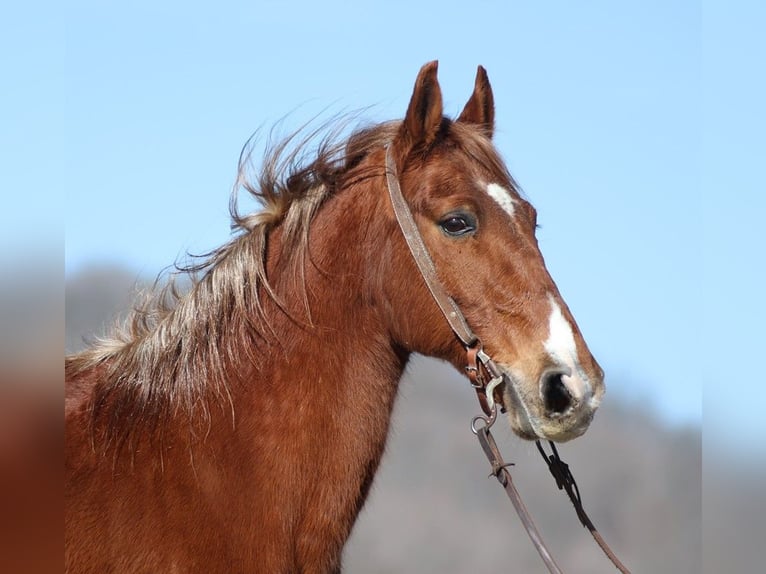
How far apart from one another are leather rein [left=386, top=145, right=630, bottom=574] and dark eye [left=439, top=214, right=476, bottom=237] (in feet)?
0.40

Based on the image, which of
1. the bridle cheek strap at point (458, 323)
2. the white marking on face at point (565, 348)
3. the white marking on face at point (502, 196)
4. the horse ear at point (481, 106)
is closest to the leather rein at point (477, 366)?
the bridle cheek strap at point (458, 323)

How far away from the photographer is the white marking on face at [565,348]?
372 centimetres

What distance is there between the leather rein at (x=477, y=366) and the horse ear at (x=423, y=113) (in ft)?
0.42

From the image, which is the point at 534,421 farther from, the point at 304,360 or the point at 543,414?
the point at 304,360

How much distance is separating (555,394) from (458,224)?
84cm

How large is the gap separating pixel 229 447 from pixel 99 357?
31.3 inches

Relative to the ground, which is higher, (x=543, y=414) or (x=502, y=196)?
(x=502, y=196)

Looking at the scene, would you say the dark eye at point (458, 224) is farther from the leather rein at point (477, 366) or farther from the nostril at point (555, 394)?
the nostril at point (555, 394)

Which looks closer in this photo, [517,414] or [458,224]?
[517,414]

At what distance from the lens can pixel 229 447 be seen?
12.7 feet

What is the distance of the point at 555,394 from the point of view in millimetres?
3773

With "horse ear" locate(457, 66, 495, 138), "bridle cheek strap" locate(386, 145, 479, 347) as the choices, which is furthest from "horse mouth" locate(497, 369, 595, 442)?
"horse ear" locate(457, 66, 495, 138)

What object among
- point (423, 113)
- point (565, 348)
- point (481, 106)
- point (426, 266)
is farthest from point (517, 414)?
point (481, 106)

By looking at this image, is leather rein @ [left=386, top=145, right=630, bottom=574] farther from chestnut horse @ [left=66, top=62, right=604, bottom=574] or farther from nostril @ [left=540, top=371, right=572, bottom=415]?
nostril @ [left=540, top=371, right=572, bottom=415]
